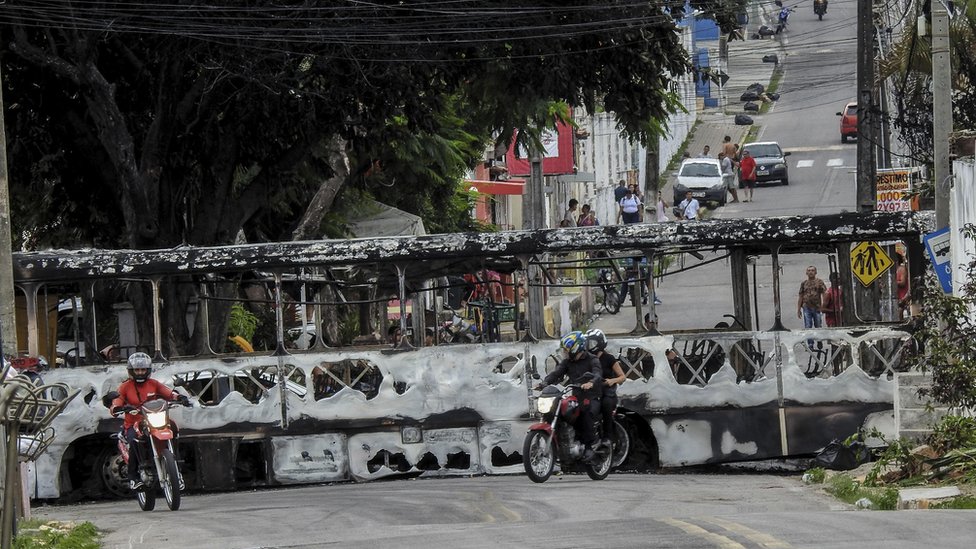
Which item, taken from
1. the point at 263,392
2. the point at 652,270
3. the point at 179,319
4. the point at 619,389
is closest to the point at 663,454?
the point at 619,389

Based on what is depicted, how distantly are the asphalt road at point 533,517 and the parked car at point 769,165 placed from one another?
39577 mm

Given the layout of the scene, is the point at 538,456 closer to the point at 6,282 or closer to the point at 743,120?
the point at 6,282

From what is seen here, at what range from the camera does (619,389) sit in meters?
17.2

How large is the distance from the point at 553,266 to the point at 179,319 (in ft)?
15.9

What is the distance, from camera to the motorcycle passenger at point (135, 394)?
15.7 m

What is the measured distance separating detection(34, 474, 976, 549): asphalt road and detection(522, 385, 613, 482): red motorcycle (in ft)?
Result: 0.71

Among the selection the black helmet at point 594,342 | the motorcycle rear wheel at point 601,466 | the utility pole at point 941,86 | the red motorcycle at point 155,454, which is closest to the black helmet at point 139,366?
the red motorcycle at point 155,454

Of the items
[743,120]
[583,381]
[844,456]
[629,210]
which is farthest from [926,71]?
[743,120]

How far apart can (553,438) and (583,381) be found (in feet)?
2.13

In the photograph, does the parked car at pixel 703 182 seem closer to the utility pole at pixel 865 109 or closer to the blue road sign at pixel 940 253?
the utility pole at pixel 865 109

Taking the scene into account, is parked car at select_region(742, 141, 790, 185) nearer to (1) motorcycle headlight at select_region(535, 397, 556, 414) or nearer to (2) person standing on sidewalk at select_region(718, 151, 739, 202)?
(2) person standing on sidewalk at select_region(718, 151, 739, 202)

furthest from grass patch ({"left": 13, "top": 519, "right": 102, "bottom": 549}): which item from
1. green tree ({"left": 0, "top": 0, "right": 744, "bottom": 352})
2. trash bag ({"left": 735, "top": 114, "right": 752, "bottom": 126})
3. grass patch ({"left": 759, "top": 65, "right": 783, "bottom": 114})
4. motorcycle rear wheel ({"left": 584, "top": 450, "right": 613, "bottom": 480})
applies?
grass patch ({"left": 759, "top": 65, "right": 783, "bottom": 114})

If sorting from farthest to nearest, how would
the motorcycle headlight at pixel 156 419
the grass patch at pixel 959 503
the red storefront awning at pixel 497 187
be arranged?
1. the red storefront awning at pixel 497 187
2. the motorcycle headlight at pixel 156 419
3. the grass patch at pixel 959 503

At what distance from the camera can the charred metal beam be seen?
17.1 metres
